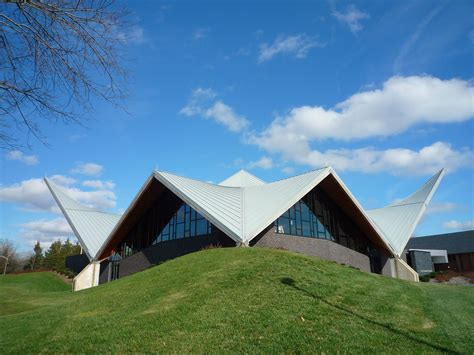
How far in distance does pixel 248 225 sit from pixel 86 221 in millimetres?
20440

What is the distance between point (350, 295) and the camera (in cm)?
1168

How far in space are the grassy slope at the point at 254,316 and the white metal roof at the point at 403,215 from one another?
16245 mm

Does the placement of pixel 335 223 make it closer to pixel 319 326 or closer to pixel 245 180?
pixel 245 180

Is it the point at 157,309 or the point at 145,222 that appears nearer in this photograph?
the point at 157,309

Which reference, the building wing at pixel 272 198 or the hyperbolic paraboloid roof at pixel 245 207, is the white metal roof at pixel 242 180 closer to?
the hyperbolic paraboloid roof at pixel 245 207

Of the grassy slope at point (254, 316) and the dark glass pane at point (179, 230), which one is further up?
the dark glass pane at point (179, 230)

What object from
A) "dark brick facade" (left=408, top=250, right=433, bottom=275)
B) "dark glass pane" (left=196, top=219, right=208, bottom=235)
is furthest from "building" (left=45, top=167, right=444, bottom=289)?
"dark brick facade" (left=408, top=250, right=433, bottom=275)

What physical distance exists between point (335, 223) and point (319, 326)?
2075 centimetres

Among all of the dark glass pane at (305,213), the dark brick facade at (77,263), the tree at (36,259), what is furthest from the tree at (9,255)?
the dark glass pane at (305,213)

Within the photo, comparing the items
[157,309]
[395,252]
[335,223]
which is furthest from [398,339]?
[395,252]

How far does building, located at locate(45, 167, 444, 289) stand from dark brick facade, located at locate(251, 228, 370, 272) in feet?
0.19

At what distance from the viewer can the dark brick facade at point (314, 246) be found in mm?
22453

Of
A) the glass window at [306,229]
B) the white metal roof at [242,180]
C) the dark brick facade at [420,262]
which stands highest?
the white metal roof at [242,180]

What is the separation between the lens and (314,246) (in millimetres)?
25422
